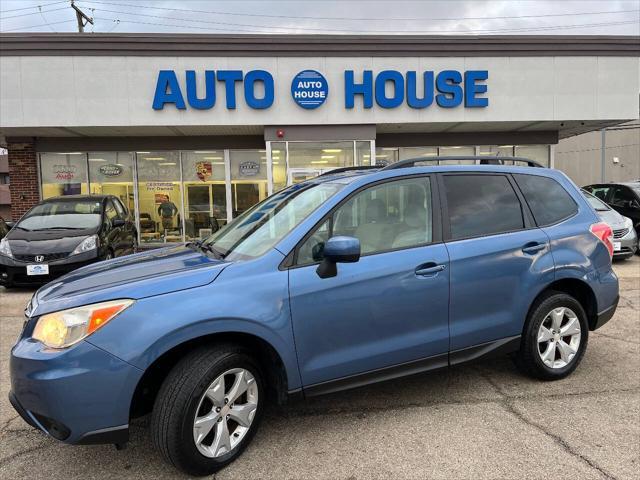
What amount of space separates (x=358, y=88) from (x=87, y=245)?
8.02 meters

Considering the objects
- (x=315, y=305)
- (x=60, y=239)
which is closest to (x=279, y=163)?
(x=60, y=239)

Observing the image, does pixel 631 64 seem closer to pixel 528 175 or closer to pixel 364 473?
pixel 528 175

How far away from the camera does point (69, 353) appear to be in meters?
2.41

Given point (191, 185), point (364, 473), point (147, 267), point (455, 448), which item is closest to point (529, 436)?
point (455, 448)

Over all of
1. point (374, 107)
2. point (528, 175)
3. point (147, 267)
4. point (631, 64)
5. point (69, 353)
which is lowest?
point (69, 353)

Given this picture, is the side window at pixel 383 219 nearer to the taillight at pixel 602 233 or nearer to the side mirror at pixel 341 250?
the side mirror at pixel 341 250

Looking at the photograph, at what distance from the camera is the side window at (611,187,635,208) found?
36.7 ft

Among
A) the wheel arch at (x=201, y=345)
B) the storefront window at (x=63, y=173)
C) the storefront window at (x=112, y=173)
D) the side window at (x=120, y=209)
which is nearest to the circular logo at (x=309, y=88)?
the side window at (x=120, y=209)

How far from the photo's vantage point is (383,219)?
10.8 ft

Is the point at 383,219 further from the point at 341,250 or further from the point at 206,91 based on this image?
the point at 206,91

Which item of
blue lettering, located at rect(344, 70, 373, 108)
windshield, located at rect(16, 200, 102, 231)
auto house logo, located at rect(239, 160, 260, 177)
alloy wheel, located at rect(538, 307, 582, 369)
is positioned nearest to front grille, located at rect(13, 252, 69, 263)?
windshield, located at rect(16, 200, 102, 231)

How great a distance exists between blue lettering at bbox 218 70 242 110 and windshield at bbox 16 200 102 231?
188 inches

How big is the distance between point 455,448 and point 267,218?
6.19ft

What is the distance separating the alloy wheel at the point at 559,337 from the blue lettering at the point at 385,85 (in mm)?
10060
